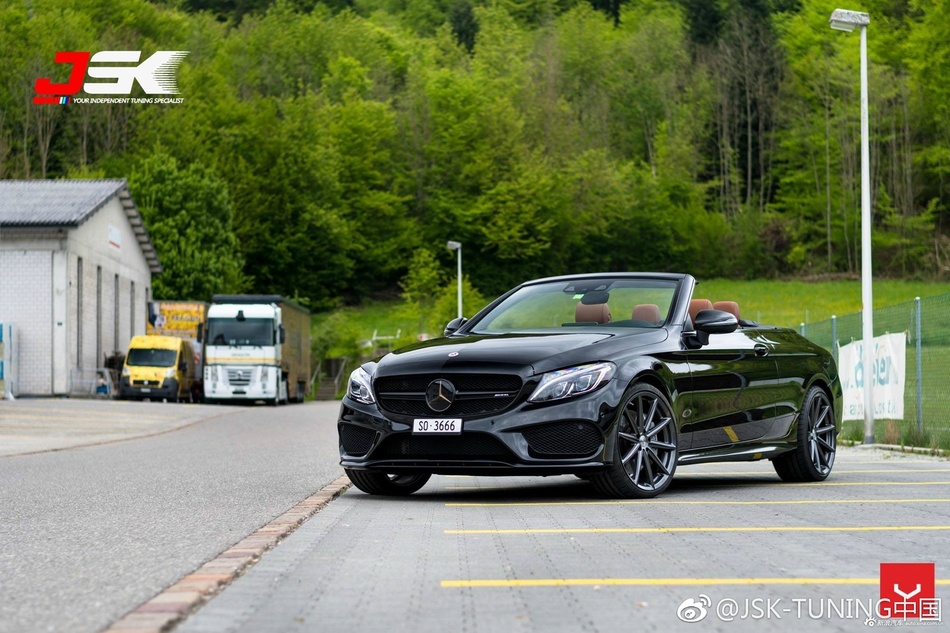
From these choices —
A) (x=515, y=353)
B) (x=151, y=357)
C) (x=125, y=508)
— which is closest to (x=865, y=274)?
(x=515, y=353)

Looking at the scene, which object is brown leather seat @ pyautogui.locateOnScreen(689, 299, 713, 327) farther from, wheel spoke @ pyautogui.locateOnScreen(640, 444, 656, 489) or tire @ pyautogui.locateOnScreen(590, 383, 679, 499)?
wheel spoke @ pyautogui.locateOnScreen(640, 444, 656, 489)

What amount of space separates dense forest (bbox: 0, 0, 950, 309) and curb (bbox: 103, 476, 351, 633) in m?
69.5

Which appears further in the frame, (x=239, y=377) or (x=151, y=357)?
(x=151, y=357)

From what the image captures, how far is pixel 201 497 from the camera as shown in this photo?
11039 mm

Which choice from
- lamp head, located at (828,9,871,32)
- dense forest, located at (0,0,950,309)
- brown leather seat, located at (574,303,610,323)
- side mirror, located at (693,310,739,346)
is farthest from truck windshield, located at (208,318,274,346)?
side mirror, located at (693,310,739,346)

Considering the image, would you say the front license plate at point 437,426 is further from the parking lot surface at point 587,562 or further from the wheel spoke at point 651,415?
the wheel spoke at point 651,415

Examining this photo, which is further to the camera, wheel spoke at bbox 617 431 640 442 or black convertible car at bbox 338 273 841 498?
wheel spoke at bbox 617 431 640 442

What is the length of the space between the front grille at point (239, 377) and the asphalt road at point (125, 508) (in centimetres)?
2254

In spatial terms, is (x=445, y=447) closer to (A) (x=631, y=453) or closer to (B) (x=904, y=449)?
(A) (x=631, y=453)

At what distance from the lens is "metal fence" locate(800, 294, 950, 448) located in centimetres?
1762

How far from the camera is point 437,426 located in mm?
9781

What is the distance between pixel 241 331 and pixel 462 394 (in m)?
38.5

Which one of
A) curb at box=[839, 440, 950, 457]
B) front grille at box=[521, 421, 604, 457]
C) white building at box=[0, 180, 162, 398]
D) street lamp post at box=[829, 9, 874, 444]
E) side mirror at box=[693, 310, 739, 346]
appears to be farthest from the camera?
white building at box=[0, 180, 162, 398]

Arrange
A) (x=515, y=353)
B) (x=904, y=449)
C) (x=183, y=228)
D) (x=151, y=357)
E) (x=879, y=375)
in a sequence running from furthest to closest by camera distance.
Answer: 1. (x=183, y=228)
2. (x=151, y=357)
3. (x=879, y=375)
4. (x=904, y=449)
5. (x=515, y=353)
